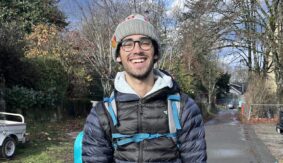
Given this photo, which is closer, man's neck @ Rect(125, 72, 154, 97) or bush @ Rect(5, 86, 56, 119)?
man's neck @ Rect(125, 72, 154, 97)

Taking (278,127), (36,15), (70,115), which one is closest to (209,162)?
(278,127)

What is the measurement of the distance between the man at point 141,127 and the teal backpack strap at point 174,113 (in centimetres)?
2

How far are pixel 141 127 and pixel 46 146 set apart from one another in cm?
916

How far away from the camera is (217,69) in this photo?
165 ft

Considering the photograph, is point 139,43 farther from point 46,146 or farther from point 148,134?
point 46,146

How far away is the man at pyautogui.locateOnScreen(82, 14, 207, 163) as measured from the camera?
2.47m

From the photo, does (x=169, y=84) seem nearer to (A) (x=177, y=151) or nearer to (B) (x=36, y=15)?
(A) (x=177, y=151)

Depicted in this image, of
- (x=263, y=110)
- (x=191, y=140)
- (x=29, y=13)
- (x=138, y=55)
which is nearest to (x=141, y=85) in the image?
(x=138, y=55)

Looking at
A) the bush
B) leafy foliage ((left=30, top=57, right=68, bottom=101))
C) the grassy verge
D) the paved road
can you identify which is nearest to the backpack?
the grassy verge

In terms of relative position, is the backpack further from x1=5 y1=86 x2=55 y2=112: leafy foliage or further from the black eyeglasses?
x1=5 y1=86 x2=55 y2=112: leafy foliage

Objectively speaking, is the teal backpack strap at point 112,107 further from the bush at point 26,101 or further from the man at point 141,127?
the bush at point 26,101

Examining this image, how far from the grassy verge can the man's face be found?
6829mm

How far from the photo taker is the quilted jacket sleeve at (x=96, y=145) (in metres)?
2.50

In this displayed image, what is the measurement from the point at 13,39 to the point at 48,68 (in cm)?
230
